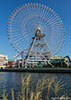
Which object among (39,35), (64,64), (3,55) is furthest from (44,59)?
(3,55)

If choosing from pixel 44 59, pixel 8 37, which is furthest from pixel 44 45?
pixel 8 37

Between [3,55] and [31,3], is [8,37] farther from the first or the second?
[3,55]

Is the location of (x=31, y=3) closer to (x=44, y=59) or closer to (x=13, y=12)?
(x=13, y=12)

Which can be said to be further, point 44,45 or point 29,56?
point 29,56

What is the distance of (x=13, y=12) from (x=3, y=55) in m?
102

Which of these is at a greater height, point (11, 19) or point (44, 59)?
point (11, 19)

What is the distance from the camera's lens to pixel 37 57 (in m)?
114

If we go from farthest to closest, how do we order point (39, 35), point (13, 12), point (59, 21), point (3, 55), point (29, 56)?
point (3, 55), point (29, 56), point (39, 35), point (59, 21), point (13, 12)

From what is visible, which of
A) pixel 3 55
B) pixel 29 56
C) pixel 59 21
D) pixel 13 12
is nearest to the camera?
pixel 13 12

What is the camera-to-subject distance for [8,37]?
80125mm

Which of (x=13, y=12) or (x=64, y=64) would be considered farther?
(x=64, y=64)

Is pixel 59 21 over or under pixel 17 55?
over

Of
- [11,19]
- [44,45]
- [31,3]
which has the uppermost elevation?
[31,3]

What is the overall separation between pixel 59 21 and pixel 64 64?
37.0 metres
